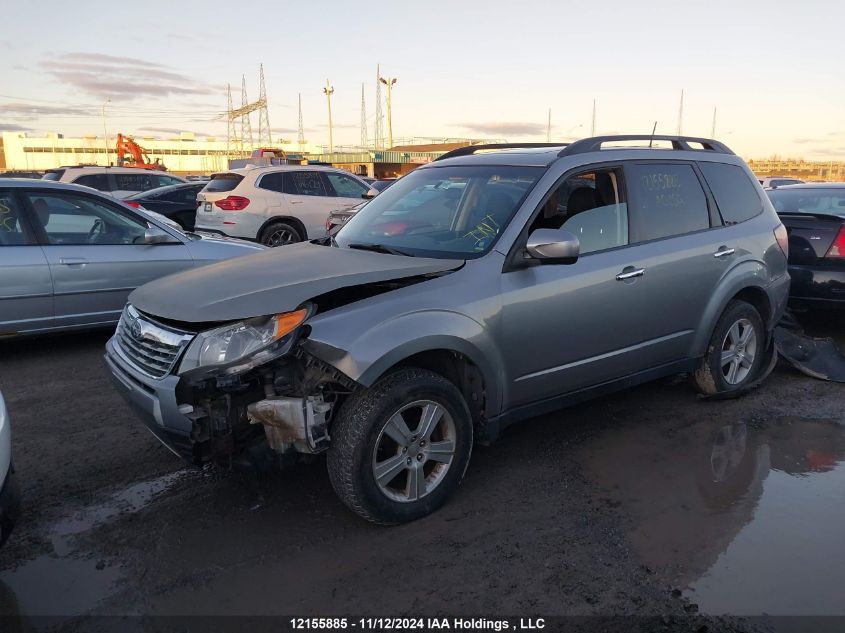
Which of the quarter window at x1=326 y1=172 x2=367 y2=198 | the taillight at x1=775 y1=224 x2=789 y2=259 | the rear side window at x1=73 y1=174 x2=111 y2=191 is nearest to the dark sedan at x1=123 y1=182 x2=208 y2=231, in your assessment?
the rear side window at x1=73 y1=174 x2=111 y2=191

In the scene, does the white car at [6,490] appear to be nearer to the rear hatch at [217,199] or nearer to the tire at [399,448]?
the tire at [399,448]

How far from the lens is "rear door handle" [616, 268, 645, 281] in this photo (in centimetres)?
393

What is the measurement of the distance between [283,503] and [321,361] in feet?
3.19

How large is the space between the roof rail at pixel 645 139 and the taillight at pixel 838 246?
77.3 inches

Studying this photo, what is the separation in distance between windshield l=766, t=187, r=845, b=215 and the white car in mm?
7226

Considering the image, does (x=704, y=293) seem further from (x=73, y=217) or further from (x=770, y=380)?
(x=73, y=217)

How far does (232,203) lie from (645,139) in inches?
337

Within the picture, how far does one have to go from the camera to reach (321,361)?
2963mm

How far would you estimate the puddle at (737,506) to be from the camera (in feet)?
9.00

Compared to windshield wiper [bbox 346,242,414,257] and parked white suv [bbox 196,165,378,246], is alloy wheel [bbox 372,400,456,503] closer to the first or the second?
windshield wiper [bbox 346,242,414,257]

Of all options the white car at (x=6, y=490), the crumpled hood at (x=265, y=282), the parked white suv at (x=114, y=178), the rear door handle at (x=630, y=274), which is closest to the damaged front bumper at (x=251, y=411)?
the crumpled hood at (x=265, y=282)

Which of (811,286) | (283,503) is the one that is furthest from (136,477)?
(811,286)

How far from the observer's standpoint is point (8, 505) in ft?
8.52

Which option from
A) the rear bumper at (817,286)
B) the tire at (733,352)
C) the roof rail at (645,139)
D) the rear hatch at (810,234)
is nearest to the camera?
the roof rail at (645,139)
